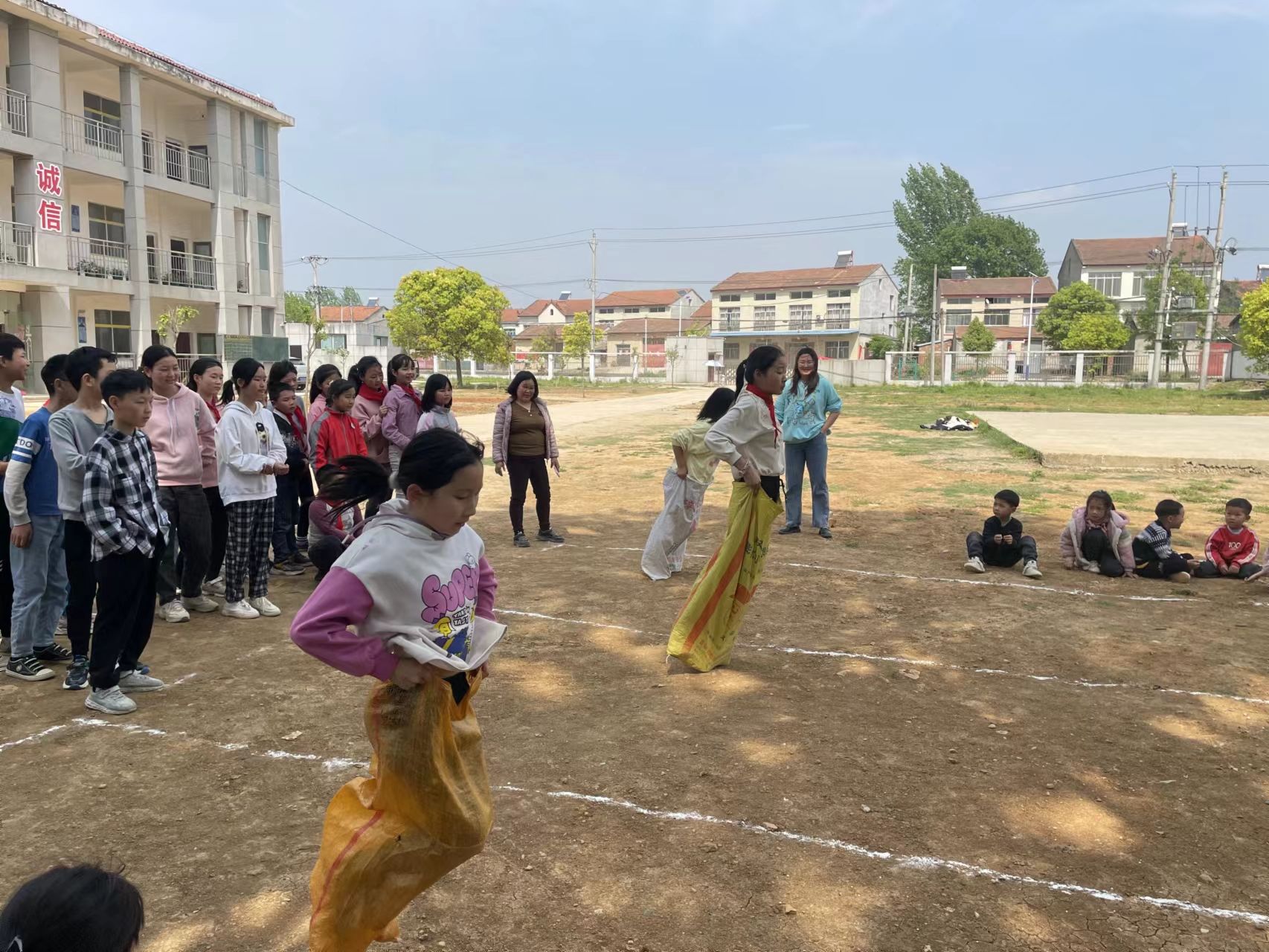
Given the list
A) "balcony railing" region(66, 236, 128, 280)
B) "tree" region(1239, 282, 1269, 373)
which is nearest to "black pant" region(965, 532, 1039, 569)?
"balcony railing" region(66, 236, 128, 280)

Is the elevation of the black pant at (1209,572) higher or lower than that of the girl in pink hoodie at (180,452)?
lower

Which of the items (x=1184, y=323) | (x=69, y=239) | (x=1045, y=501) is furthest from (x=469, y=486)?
(x=1184, y=323)

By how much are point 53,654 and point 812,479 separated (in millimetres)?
6870

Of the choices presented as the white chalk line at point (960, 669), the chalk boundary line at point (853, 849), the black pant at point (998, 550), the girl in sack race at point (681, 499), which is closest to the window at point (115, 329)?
the girl in sack race at point (681, 499)

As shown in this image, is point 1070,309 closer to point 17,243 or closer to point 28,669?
point 17,243

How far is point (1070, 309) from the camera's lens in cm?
6103

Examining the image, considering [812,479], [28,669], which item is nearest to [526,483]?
[812,479]

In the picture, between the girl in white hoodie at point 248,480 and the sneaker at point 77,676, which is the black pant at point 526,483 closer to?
the girl in white hoodie at point 248,480

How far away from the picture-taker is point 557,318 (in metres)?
114

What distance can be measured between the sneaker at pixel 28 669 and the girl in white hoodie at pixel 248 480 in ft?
4.63

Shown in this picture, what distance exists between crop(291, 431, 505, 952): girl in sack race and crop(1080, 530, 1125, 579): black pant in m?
6.91

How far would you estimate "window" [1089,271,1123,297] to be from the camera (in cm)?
7456

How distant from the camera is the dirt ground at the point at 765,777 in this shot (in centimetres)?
306

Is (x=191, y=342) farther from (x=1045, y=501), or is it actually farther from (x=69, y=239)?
(x=1045, y=501)
